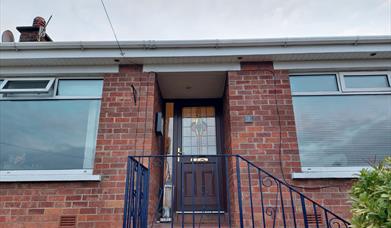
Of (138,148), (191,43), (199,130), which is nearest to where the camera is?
(138,148)

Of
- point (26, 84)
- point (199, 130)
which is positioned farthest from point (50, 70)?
point (199, 130)

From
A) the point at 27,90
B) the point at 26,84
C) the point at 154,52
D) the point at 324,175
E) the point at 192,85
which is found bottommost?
the point at 324,175

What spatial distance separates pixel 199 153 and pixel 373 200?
3131mm

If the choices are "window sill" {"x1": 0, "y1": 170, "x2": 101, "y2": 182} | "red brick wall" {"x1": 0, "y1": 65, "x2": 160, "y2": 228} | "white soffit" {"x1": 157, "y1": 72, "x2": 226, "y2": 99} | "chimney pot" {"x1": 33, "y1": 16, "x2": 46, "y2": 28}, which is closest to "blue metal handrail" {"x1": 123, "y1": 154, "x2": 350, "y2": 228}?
"red brick wall" {"x1": 0, "y1": 65, "x2": 160, "y2": 228}

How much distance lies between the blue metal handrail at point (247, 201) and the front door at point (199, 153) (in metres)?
0.11

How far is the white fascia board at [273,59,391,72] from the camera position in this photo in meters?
3.65

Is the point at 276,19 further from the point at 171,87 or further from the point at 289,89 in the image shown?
the point at 171,87

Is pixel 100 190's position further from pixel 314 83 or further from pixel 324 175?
pixel 314 83

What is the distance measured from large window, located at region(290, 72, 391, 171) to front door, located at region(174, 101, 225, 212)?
→ 1.53 m

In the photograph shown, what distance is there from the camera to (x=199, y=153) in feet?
14.9

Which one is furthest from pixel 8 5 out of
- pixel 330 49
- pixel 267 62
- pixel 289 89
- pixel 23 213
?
pixel 330 49

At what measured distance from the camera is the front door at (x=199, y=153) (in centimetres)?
420

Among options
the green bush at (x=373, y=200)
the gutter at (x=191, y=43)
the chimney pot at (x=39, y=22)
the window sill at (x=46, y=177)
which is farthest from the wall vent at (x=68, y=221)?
the chimney pot at (x=39, y=22)

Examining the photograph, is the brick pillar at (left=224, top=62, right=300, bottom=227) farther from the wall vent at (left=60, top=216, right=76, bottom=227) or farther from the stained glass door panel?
the wall vent at (left=60, top=216, right=76, bottom=227)
